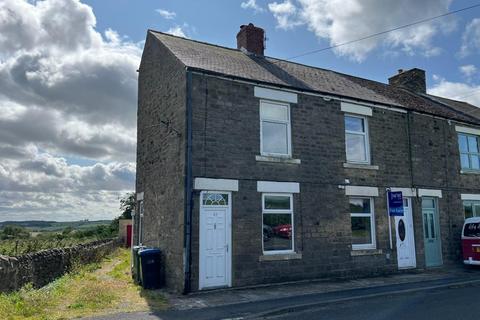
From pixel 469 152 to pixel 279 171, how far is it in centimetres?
1029

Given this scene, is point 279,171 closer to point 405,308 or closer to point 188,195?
point 188,195

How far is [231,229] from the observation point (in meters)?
11.1

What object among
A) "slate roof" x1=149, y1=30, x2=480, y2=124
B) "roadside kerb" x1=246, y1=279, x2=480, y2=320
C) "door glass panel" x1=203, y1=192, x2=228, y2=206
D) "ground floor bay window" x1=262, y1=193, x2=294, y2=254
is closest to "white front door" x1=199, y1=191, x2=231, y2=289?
"door glass panel" x1=203, y1=192, x2=228, y2=206

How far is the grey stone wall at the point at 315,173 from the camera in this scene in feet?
36.9

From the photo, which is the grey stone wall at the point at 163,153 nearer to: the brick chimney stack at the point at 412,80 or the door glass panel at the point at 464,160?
the door glass panel at the point at 464,160

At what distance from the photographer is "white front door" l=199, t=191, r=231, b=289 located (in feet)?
35.0

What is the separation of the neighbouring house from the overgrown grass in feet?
Answer: 3.86

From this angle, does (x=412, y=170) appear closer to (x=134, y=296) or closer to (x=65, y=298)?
(x=134, y=296)

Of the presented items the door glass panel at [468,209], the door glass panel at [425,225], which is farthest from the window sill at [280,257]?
the door glass panel at [468,209]

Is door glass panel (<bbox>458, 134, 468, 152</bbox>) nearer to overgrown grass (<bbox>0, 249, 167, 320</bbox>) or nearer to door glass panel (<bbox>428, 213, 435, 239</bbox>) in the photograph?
door glass panel (<bbox>428, 213, 435, 239</bbox>)

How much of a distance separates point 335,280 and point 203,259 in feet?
14.1

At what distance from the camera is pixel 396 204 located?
1330 centimetres

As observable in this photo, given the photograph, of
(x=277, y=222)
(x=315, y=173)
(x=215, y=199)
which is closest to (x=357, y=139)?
(x=315, y=173)

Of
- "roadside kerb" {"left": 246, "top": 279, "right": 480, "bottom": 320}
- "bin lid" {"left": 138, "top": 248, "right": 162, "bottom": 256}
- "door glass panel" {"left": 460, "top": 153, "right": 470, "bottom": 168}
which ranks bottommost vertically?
"roadside kerb" {"left": 246, "top": 279, "right": 480, "bottom": 320}
